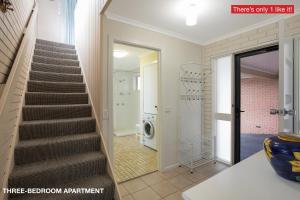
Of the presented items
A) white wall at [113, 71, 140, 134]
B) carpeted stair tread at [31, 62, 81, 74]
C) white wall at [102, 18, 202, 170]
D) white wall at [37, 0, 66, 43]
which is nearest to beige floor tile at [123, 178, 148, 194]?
white wall at [102, 18, 202, 170]

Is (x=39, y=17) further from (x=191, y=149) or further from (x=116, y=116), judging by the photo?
(x=191, y=149)

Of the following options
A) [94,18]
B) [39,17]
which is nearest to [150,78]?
[94,18]

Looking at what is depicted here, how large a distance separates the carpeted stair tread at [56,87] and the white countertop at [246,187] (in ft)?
8.43

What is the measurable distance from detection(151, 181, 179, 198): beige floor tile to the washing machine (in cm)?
148

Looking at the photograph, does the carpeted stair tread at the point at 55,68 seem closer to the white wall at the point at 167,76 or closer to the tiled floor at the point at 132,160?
the white wall at the point at 167,76

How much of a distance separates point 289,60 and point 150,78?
2.65 meters

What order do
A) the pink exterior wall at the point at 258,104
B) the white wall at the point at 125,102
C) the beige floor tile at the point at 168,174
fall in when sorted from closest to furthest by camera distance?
the pink exterior wall at the point at 258,104
the beige floor tile at the point at 168,174
the white wall at the point at 125,102

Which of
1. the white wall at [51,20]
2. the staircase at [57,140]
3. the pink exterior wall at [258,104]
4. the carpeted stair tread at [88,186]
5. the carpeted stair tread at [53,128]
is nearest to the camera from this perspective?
the carpeted stair tread at [88,186]

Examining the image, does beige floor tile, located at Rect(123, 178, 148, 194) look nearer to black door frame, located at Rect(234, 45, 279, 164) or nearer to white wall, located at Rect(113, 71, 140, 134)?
black door frame, located at Rect(234, 45, 279, 164)

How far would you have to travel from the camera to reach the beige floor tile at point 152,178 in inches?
94.0

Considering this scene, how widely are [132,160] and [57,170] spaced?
1829 mm

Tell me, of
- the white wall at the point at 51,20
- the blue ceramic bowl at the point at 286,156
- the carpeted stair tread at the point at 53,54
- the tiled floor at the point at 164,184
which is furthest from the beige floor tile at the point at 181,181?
the white wall at the point at 51,20

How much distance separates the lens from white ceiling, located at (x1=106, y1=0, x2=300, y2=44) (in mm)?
1953

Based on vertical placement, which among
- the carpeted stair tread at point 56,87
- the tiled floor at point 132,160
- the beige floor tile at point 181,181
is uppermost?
the carpeted stair tread at point 56,87
